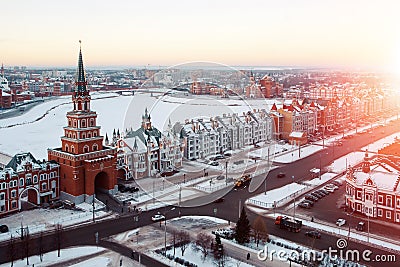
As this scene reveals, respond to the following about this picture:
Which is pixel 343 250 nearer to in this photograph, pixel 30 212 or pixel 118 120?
pixel 30 212

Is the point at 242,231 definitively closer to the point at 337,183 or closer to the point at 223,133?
the point at 337,183

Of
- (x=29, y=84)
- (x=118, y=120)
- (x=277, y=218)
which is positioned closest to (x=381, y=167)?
(x=277, y=218)

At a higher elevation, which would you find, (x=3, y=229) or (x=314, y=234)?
(x=3, y=229)

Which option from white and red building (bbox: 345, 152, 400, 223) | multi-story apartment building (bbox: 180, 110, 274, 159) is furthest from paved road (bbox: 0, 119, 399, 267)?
multi-story apartment building (bbox: 180, 110, 274, 159)

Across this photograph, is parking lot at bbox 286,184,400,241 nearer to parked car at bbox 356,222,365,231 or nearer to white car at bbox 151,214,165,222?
parked car at bbox 356,222,365,231

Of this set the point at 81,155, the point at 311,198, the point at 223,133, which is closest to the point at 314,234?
the point at 311,198

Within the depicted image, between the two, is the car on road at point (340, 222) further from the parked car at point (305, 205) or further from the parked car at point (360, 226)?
the parked car at point (305, 205)
